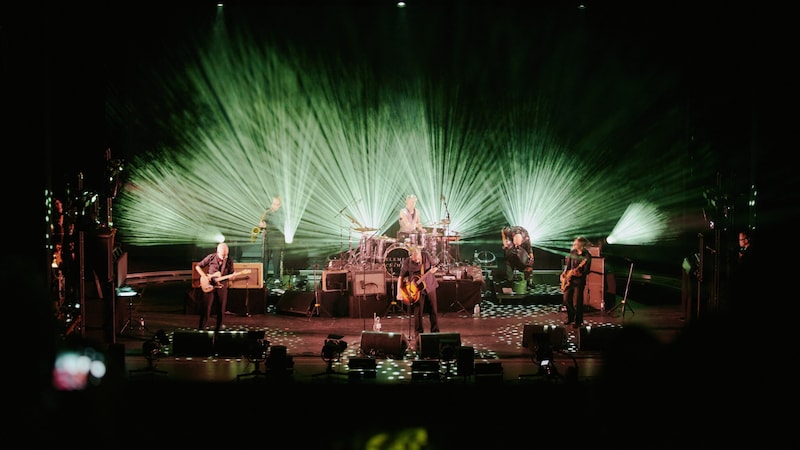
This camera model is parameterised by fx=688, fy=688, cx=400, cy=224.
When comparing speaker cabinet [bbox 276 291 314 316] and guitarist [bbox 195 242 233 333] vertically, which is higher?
guitarist [bbox 195 242 233 333]

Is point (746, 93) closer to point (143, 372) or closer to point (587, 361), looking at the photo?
point (587, 361)

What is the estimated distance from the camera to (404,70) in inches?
635

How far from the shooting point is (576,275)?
432 inches

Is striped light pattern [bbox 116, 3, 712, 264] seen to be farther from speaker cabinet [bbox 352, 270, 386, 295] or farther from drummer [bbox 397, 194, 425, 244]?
speaker cabinet [bbox 352, 270, 386, 295]

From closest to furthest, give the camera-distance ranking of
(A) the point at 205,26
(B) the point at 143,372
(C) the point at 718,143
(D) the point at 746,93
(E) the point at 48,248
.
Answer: (E) the point at 48,248 → (B) the point at 143,372 → (D) the point at 746,93 → (C) the point at 718,143 → (A) the point at 205,26

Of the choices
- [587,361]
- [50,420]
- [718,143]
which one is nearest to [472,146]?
[718,143]

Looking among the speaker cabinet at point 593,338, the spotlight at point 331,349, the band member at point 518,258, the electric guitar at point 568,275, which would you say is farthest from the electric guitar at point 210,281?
the band member at point 518,258

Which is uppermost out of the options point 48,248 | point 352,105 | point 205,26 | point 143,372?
point 205,26

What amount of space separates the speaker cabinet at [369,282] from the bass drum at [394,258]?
31.7 inches

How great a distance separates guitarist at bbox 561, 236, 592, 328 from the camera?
1095 cm

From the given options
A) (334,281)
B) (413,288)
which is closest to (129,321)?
(334,281)

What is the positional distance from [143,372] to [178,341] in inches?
36.0

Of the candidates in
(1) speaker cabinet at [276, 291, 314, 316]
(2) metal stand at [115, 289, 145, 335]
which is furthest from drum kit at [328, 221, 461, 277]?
(2) metal stand at [115, 289, 145, 335]

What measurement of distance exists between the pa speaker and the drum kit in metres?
3.86
